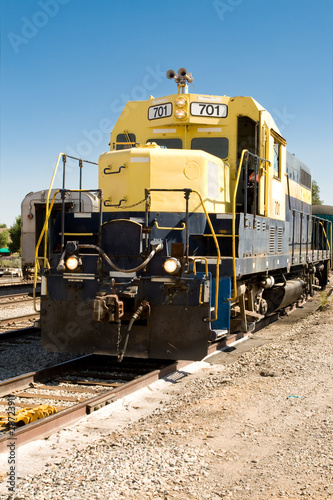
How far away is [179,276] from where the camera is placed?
614cm

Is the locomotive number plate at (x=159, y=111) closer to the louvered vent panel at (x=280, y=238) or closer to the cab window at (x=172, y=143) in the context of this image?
the cab window at (x=172, y=143)

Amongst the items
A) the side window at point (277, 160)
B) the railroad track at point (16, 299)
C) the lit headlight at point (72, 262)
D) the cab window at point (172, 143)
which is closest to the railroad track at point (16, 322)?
the railroad track at point (16, 299)

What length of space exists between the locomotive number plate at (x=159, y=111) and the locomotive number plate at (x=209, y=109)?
15.1 inches

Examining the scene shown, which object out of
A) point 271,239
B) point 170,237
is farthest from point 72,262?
point 271,239

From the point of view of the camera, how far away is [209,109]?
26.3 feet

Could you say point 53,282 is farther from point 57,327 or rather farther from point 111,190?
point 111,190

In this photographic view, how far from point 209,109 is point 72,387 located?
459cm

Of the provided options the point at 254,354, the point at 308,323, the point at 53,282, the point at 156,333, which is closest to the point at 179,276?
the point at 156,333

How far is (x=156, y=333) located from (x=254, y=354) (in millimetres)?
2001

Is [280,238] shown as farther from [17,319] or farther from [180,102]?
[17,319]

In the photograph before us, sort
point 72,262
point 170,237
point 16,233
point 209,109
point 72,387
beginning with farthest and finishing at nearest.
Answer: point 16,233 → point 209,109 → point 170,237 → point 72,262 → point 72,387

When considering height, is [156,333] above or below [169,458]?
above

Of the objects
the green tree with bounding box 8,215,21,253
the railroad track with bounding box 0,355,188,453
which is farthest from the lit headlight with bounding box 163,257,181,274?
the green tree with bounding box 8,215,21,253

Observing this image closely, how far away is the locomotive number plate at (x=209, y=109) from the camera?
8.01 metres
